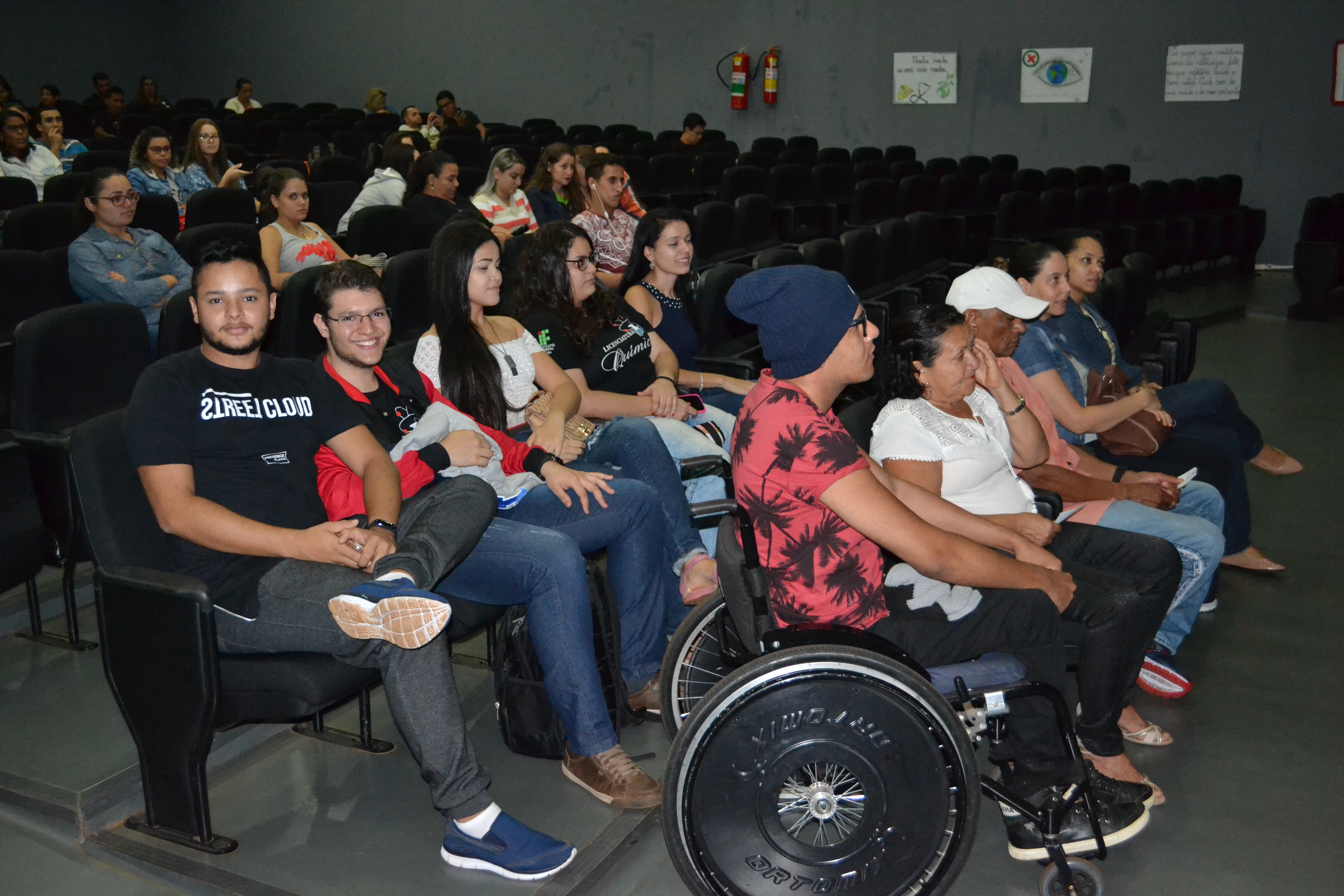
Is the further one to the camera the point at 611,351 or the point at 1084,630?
the point at 611,351

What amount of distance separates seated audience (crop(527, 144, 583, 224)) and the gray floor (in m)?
3.45

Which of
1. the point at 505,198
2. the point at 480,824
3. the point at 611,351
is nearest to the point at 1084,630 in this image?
the point at 480,824

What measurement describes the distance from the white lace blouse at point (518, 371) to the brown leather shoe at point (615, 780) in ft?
3.13

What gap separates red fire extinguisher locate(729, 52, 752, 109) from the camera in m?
12.1

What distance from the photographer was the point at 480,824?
202 cm

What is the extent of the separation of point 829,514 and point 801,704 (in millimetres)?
318

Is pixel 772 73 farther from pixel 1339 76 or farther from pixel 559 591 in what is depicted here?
pixel 559 591

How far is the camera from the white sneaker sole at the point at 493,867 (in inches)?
78.6

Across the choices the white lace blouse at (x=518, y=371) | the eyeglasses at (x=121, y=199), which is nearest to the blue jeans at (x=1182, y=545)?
the white lace blouse at (x=518, y=371)

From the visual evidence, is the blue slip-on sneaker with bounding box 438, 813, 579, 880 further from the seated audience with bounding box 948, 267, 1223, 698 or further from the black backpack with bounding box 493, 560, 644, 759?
the seated audience with bounding box 948, 267, 1223, 698

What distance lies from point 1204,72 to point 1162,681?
9.22 meters

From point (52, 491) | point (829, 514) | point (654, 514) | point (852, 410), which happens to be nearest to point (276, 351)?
point (52, 491)

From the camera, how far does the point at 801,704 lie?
1739mm

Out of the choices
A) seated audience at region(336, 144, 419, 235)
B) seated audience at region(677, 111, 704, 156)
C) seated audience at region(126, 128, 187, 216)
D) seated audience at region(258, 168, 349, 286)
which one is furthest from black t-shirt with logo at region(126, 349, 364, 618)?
seated audience at region(677, 111, 704, 156)
